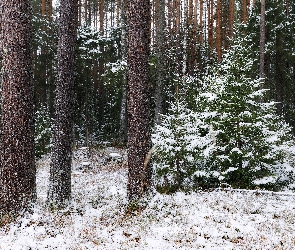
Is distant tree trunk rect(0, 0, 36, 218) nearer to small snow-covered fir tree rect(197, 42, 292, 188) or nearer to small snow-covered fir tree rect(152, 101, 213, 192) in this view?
small snow-covered fir tree rect(152, 101, 213, 192)

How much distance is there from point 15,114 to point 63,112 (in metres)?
1.24

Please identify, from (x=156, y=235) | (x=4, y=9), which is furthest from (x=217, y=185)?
(x=4, y=9)

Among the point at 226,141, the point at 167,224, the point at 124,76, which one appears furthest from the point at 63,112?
the point at 124,76

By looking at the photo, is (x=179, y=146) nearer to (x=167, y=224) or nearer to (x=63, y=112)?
(x=167, y=224)

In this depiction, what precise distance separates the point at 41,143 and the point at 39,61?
7.66m

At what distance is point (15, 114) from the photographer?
6832 mm

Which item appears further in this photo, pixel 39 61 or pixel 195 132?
pixel 39 61

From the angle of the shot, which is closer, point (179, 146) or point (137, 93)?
point (137, 93)

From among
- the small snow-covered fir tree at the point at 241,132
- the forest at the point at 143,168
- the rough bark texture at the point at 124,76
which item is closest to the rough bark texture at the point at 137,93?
the forest at the point at 143,168

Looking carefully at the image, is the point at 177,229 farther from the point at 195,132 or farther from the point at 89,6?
the point at 89,6

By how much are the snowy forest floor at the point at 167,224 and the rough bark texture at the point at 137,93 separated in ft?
2.38

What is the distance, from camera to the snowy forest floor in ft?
18.4

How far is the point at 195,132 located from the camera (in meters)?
9.83

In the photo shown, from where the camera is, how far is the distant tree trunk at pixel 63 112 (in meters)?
7.70
